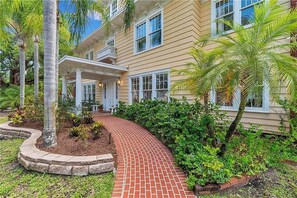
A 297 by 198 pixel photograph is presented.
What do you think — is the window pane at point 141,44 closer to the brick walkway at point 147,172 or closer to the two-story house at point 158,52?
the two-story house at point 158,52

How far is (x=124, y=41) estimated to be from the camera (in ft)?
35.8

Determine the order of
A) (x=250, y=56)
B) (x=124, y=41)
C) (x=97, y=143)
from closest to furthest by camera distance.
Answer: (x=250, y=56) < (x=97, y=143) < (x=124, y=41)

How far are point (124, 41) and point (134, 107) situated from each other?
530cm

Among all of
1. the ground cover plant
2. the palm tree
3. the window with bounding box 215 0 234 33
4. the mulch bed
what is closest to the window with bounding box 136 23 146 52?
the window with bounding box 215 0 234 33

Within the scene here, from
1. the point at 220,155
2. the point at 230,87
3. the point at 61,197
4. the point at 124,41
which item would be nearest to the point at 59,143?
the point at 61,197

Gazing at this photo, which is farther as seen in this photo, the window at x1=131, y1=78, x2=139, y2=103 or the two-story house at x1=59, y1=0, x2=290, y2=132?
the window at x1=131, y1=78, x2=139, y2=103

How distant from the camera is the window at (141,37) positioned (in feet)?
31.2

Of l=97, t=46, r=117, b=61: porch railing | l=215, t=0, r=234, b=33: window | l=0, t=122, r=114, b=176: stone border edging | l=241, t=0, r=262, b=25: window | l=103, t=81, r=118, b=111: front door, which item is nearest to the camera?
l=0, t=122, r=114, b=176: stone border edging

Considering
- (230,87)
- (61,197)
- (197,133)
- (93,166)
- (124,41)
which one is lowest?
(61,197)

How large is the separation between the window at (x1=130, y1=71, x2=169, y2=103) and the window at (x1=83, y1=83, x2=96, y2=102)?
5990mm

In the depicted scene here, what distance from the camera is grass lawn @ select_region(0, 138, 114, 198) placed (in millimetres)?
2663

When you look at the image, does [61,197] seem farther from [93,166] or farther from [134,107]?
[134,107]

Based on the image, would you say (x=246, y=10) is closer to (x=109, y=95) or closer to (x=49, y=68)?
(x=49, y=68)

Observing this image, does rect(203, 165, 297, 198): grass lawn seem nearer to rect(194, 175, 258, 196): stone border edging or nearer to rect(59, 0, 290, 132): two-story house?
rect(194, 175, 258, 196): stone border edging
